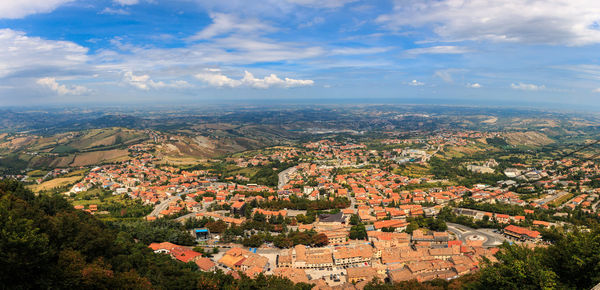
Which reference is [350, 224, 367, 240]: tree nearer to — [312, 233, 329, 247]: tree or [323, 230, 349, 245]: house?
[323, 230, 349, 245]: house

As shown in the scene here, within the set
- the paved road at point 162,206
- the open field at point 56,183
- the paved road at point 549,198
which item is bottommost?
the paved road at point 162,206

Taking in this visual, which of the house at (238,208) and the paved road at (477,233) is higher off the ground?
the house at (238,208)

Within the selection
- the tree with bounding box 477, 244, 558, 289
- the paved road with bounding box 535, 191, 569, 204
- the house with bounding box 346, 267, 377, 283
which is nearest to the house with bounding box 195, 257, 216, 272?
the house with bounding box 346, 267, 377, 283

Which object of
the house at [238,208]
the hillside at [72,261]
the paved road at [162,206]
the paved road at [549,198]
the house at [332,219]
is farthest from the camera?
the paved road at [549,198]

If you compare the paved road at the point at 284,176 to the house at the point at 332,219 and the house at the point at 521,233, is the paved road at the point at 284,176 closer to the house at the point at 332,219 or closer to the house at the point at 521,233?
the house at the point at 332,219

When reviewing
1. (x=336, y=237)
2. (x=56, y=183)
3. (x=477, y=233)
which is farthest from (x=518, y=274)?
(x=56, y=183)

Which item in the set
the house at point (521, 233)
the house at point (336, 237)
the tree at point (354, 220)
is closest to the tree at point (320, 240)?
the house at point (336, 237)
